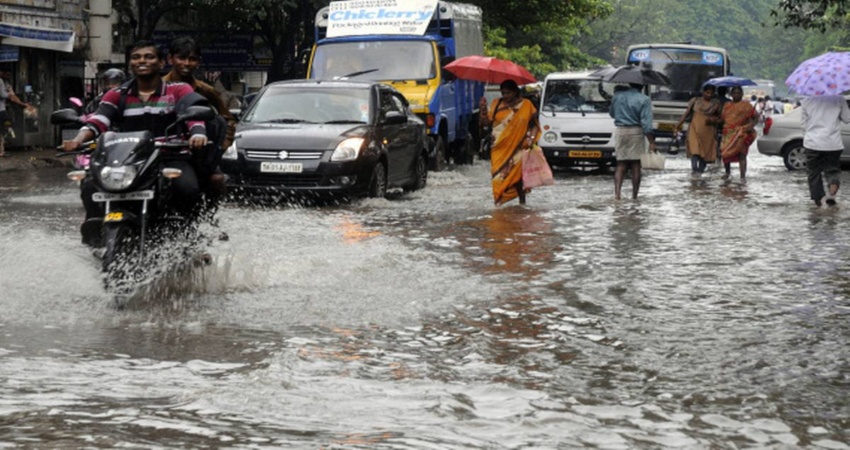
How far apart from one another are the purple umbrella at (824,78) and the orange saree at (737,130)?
19.7 ft

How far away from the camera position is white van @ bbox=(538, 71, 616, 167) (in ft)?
84.1

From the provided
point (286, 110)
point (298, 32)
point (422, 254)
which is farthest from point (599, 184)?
point (298, 32)

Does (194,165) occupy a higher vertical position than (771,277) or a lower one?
higher

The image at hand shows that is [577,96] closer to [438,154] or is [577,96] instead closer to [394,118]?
[438,154]

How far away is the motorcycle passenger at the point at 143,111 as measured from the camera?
8656 millimetres

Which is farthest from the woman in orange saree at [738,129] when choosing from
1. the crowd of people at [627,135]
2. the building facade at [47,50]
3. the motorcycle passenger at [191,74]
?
the building facade at [47,50]

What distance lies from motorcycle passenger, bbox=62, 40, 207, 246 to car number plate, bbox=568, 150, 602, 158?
17.2m

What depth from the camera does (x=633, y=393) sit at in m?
6.04

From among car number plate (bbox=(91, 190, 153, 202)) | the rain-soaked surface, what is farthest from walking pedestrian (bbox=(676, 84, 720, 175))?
car number plate (bbox=(91, 190, 153, 202))

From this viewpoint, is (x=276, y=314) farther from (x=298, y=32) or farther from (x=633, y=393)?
(x=298, y=32)

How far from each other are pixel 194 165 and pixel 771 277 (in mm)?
4181

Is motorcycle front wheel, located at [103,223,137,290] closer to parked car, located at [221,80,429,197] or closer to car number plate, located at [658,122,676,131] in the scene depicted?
parked car, located at [221,80,429,197]

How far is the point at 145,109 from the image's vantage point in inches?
346

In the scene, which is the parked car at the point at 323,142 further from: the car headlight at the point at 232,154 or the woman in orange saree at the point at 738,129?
the woman in orange saree at the point at 738,129
